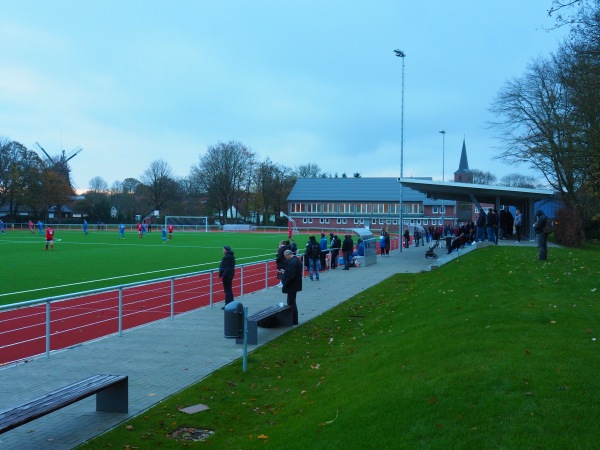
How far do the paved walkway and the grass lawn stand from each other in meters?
0.36

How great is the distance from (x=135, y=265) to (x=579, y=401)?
2802cm

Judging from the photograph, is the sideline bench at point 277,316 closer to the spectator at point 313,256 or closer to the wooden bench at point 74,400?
the wooden bench at point 74,400

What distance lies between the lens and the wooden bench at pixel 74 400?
591 cm

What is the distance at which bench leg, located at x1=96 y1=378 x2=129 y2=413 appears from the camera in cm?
751

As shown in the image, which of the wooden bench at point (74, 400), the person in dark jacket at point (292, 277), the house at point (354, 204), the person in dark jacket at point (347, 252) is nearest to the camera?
the wooden bench at point (74, 400)

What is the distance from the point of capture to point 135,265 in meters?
31.7

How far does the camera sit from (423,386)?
684 cm

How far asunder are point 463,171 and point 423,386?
117 m

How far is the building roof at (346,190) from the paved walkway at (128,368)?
91.5 metres

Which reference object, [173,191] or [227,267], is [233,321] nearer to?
[227,267]

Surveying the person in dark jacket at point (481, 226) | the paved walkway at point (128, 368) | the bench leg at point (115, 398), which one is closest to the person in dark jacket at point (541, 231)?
the paved walkway at point (128, 368)

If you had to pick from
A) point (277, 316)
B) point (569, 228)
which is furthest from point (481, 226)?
point (277, 316)

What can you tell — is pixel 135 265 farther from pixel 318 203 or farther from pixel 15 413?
pixel 318 203

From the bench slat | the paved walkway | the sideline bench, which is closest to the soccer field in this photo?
the paved walkway
